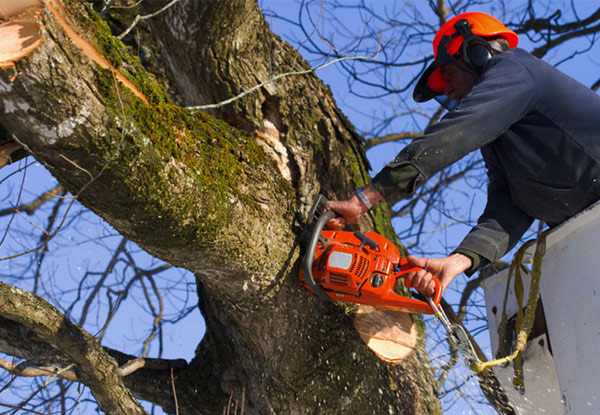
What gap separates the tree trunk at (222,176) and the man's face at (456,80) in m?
0.64

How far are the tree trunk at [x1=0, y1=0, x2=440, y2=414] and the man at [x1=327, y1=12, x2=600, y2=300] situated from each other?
0.44m

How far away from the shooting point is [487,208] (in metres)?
2.83

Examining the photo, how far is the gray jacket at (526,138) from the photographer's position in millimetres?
2232

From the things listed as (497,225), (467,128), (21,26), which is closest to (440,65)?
(467,128)

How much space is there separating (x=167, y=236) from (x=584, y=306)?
156cm

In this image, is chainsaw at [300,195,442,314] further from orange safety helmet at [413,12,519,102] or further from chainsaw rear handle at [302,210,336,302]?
orange safety helmet at [413,12,519,102]

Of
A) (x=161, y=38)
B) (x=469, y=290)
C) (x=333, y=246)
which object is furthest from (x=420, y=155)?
(x=469, y=290)

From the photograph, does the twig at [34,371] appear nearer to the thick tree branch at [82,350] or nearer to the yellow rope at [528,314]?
the thick tree branch at [82,350]

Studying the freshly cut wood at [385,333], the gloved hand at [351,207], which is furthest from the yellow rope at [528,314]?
the gloved hand at [351,207]

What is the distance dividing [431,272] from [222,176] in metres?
0.97

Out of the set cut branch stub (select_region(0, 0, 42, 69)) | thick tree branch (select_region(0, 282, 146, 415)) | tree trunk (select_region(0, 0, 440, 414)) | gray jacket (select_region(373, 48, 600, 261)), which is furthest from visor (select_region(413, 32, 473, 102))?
thick tree branch (select_region(0, 282, 146, 415))

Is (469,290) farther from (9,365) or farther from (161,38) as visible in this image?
(9,365)

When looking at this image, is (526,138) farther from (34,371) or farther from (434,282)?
(34,371)

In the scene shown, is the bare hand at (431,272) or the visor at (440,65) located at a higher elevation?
the visor at (440,65)
